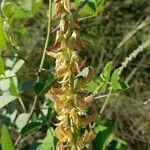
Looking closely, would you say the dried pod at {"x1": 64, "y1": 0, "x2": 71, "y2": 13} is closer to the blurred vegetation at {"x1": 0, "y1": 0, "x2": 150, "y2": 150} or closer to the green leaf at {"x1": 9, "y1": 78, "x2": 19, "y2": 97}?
the green leaf at {"x1": 9, "y1": 78, "x2": 19, "y2": 97}

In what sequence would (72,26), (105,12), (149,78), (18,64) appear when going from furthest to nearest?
1. (105,12)
2. (149,78)
3. (18,64)
4. (72,26)

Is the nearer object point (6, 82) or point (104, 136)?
point (104, 136)

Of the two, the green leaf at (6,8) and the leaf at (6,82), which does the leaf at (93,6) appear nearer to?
the green leaf at (6,8)

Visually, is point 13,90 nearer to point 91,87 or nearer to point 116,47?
point 91,87

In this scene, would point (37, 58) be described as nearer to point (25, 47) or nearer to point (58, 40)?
point (25, 47)

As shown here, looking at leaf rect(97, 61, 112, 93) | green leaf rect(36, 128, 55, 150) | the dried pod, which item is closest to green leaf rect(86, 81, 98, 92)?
leaf rect(97, 61, 112, 93)

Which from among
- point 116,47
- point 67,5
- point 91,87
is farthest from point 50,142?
point 116,47

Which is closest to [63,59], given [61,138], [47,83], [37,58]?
[61,138]

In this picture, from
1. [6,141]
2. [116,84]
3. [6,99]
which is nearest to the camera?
[6,141]

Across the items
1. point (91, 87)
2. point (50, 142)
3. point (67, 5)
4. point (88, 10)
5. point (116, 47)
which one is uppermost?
point (67, 5)
